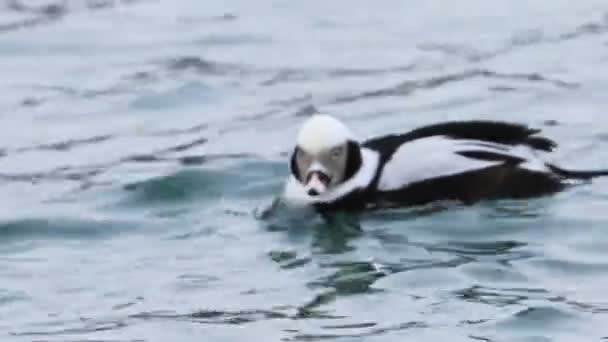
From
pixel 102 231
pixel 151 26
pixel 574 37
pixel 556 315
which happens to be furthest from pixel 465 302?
pixel 151 26

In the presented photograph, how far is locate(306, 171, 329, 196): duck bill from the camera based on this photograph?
10.8m

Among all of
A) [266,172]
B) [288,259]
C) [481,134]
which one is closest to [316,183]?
[288,259]

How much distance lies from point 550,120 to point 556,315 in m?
3.78

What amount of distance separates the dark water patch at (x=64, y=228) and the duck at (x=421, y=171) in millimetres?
799

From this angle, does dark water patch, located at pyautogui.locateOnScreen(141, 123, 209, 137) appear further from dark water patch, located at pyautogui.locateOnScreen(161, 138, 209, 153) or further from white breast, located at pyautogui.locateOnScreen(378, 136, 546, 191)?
white breast, located at pyautogui.locateOnScreen(378, 136, 546, 191)

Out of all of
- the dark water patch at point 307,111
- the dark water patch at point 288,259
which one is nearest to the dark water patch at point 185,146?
the dark water patch at point 307,111

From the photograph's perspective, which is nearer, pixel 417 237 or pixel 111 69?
pixel 417 237

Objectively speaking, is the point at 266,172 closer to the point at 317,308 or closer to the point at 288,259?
the point at 288,259

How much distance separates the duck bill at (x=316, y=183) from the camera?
10.8 metres

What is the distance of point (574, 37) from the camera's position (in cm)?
1480

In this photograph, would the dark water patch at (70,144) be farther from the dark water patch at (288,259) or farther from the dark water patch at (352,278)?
the dark water patch at (352,278)

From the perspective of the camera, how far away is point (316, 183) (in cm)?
1077

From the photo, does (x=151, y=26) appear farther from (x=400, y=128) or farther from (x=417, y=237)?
(x=417, y=237)

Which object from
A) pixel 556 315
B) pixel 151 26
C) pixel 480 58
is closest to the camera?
pixel 556 315
